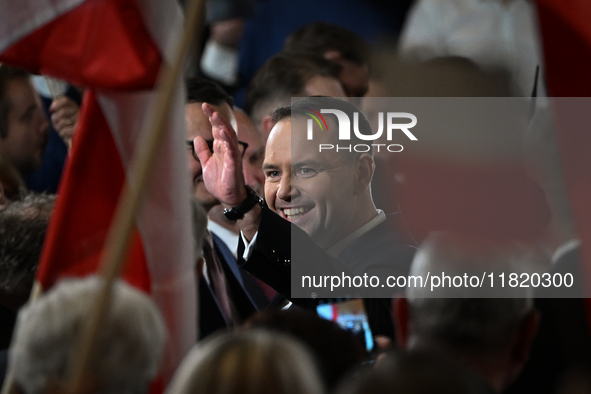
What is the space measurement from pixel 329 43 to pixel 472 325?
2.37 metres

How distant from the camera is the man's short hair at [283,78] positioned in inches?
136

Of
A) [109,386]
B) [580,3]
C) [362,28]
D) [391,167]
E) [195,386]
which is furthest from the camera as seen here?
[362,28]

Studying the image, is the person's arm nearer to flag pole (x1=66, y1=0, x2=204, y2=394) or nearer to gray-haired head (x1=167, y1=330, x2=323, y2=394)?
flag pole (x1=66, y1=0, x2=204, y2=394)

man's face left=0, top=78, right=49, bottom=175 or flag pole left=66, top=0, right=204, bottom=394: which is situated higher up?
man's face left=0, top=78, right=49, bottom=175

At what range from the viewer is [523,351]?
73.7 inches

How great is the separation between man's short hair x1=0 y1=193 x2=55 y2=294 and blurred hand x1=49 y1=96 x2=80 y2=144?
1051 mm

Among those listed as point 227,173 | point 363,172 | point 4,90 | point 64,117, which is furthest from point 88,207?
point 4,90

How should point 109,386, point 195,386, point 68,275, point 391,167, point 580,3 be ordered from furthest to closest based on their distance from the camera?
point 391,167
point 68,275
point 580,3
point 109,386
point 195,386

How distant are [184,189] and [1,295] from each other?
0.66 m

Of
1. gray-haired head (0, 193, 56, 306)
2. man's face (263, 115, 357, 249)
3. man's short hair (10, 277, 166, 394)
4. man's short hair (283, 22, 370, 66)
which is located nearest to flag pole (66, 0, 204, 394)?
man's short hair (10, 277, 166, 394)

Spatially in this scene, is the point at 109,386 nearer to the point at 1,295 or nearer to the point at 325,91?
the point at 1,295

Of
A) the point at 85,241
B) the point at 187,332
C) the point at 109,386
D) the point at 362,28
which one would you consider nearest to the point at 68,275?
the point at 85,241

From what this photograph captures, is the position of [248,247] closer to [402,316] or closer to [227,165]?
[227,165]

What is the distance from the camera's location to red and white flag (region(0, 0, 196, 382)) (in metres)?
2.47
